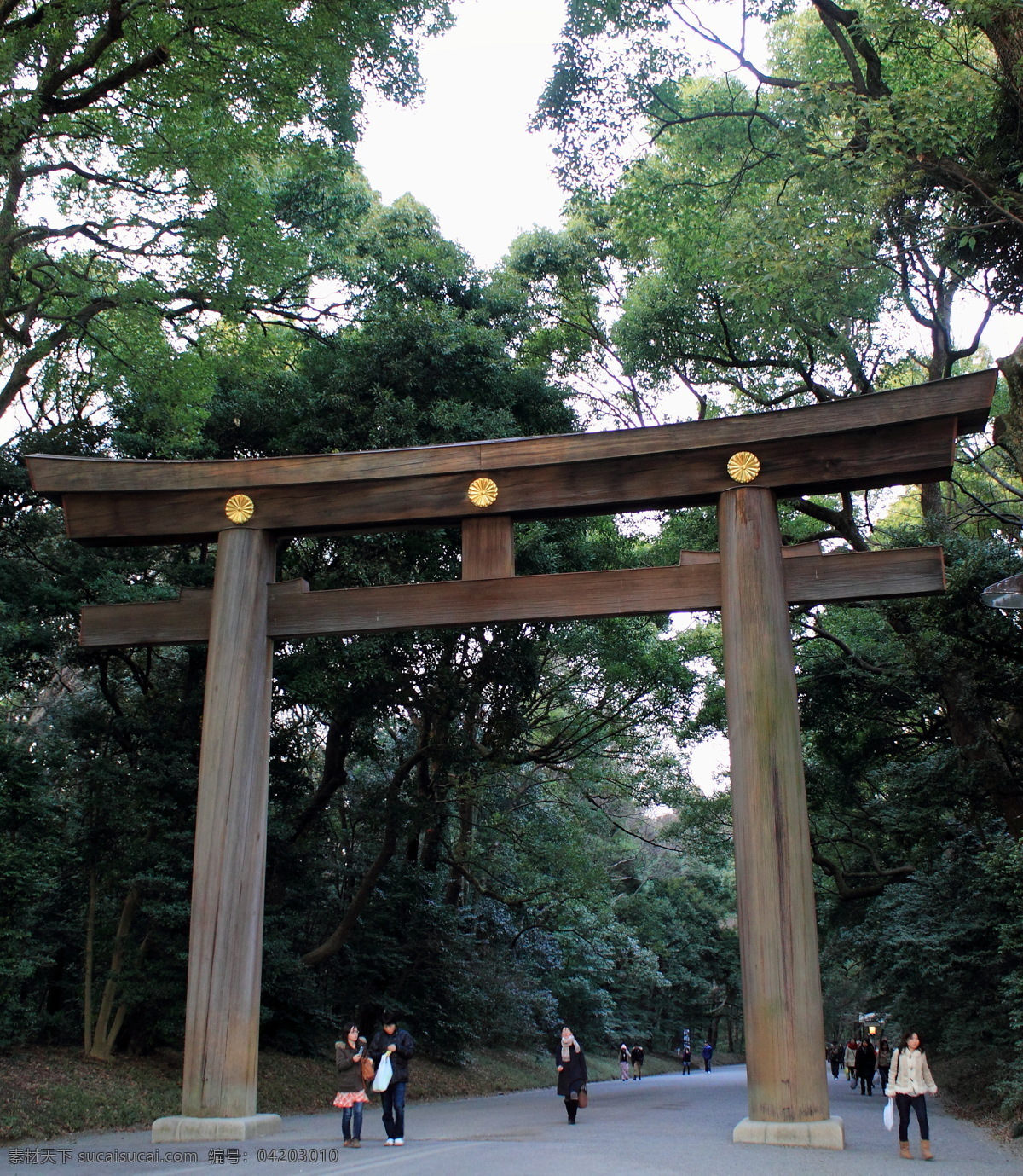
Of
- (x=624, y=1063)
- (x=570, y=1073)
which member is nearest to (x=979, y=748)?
(x=570, y=1073)

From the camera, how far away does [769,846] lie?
7406 millimetres

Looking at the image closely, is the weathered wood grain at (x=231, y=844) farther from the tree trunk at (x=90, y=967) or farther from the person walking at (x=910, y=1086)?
the tree trunk at (x=90, y=967)

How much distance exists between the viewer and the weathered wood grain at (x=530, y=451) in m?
7.95

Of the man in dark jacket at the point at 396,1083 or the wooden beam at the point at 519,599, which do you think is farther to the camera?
the man in dark jacket at the point at 396,1083

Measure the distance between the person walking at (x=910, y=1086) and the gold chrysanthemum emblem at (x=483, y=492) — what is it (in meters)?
5.69

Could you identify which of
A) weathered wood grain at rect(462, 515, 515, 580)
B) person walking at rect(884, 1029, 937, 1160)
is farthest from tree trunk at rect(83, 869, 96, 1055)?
person walking at rect(884, 1029, 937, 1160)

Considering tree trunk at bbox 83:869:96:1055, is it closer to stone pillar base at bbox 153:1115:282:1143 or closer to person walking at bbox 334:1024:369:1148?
person walking at bbox 334:1024:369:1148

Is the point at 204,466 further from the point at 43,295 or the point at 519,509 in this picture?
the point at 43,295

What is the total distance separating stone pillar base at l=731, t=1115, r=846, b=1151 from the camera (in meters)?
6.77

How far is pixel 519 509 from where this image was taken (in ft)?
28.6

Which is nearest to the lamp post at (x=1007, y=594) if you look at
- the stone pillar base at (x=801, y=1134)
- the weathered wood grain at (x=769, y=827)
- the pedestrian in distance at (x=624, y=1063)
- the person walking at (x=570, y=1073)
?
the weathered wood grain at (x=769, y=827)

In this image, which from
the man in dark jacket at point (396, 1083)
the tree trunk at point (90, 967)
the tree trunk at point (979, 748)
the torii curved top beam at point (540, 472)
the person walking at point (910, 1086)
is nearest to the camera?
the person walking at point (910, 1086)

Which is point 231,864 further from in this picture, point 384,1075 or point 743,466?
point 743,466

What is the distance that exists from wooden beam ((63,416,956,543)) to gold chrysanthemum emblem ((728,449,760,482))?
58 millimetres
